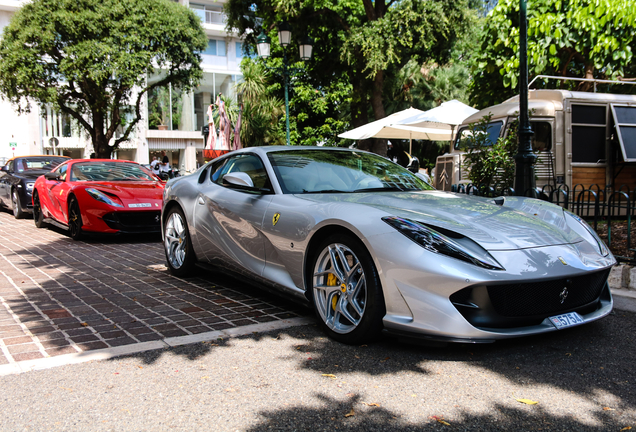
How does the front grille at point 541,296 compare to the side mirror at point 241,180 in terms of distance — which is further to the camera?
the side mirror at point 241,180

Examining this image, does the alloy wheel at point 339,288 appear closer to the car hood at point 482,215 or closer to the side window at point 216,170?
the car hood at point 482,215

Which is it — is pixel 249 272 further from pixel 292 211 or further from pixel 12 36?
pixel 12 36

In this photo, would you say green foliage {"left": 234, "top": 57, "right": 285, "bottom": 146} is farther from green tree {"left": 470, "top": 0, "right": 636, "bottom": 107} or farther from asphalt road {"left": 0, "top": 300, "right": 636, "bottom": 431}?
asphalt road {"left": 0, "top": 300, "right": 636, "bottom": 431}

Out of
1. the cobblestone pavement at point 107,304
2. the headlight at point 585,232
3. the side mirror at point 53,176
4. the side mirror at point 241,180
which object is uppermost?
the side mirror at point 53,176

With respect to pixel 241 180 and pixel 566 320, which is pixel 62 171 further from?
pixel 566 320

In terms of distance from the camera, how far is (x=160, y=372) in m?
3.12

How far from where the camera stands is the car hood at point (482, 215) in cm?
331

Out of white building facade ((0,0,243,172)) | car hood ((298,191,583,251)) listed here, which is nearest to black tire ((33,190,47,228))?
car hood ((298,191,583,251))

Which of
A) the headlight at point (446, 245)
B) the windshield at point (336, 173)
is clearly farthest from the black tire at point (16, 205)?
the headlight at point (446, 245)

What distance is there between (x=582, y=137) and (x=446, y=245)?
26.2 feet

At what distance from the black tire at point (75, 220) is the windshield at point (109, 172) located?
0.60 metres

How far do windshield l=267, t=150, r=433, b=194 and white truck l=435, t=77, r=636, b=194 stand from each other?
546cm

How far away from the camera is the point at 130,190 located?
8.77 metres

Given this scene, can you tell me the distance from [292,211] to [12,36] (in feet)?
75.9
